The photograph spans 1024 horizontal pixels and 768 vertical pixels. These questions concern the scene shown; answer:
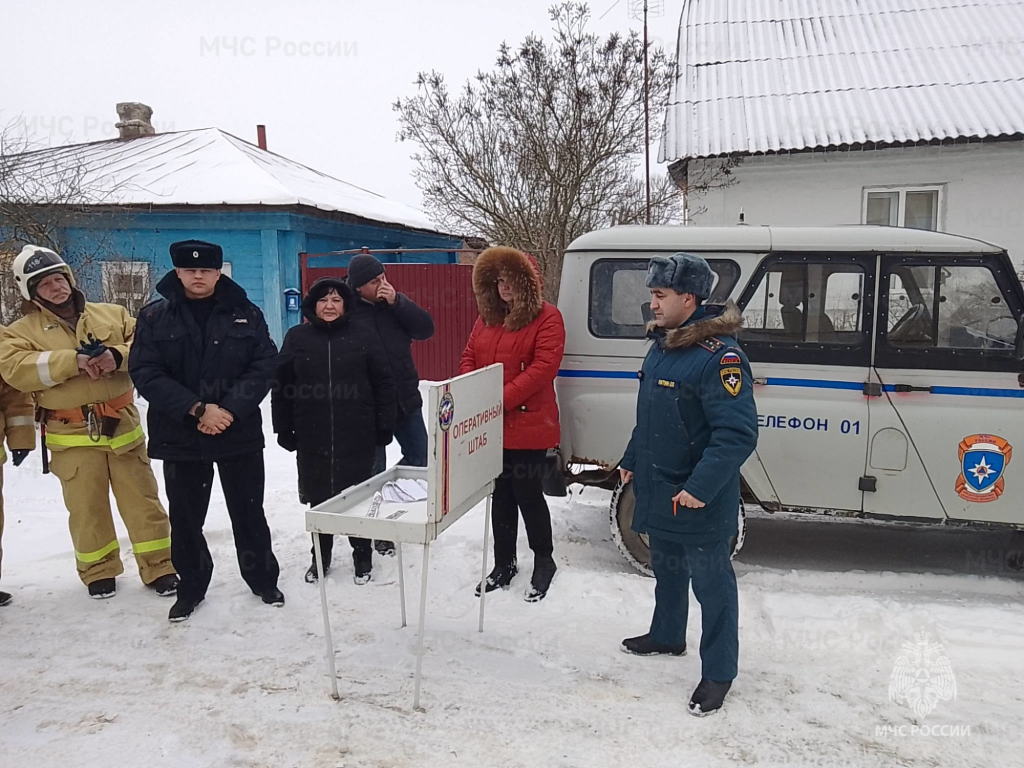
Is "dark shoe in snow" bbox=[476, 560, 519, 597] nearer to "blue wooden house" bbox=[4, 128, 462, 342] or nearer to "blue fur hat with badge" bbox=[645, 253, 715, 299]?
"blue fur hat with badge" bbox=[645, 253, 715, 299]

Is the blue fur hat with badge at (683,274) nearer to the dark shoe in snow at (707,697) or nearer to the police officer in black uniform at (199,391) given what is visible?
the dark shoe in snow at (707,697)

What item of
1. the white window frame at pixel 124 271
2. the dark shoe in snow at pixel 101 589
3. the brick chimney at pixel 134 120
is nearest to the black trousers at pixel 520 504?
the dark shoe in snow at pixel 101 589

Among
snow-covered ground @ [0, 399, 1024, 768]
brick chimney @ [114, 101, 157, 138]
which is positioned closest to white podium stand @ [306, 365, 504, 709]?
snow-covered ground @ [0, 399, 1024, 768]

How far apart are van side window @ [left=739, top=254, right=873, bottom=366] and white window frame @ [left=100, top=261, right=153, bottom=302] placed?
8.96 m

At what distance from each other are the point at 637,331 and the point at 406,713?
249cm

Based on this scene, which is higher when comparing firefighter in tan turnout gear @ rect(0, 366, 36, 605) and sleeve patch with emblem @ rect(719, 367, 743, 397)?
sleeve patch with emblem @ rect(719, 367, 743, 397)

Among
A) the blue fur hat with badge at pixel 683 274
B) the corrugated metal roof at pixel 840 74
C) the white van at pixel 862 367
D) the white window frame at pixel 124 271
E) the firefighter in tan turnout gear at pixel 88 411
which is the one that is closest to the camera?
the blue fur hat with badge at pixel 683 274

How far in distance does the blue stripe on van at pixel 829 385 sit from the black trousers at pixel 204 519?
6.34 ft

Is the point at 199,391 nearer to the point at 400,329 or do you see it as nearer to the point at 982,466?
the point at 400,329

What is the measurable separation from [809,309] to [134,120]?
17844 millimetres

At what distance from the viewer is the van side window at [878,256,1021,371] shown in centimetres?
390

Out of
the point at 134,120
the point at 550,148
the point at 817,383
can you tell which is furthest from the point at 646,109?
the point at 134,120

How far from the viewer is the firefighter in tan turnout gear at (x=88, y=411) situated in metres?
3.69

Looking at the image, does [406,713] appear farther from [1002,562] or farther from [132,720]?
[1002,562]
